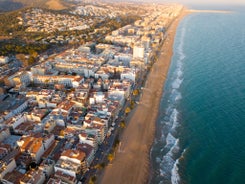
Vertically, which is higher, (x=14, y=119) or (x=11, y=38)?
(x=14, y=119)

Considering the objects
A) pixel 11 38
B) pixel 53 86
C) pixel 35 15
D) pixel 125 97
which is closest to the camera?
pixel 125 97

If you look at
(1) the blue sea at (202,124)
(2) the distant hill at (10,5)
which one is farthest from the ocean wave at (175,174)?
(2) the distant hill at (10,5)

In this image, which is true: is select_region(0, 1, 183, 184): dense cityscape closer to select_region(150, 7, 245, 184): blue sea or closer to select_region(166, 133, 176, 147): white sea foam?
select_region(150, 7, 245, 184): blue sea

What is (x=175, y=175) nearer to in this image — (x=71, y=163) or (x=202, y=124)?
(x=202, y=124)

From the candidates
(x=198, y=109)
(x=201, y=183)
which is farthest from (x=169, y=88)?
(x=201, y=183)

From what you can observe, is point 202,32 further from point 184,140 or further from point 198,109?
point 184,140

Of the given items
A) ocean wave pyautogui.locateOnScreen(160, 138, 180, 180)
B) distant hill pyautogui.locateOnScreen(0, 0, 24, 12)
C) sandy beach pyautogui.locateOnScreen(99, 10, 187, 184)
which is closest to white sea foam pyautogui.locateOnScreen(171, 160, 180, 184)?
ocean wave pyautogui.locateOnScreen(160, 138, 180, 180)

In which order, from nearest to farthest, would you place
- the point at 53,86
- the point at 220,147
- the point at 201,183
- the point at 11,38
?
the point at 201,183, the point at 220,147, the point at 53,86, the point at 11,38

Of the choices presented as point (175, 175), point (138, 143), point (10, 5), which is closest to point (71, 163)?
point (138, 143)

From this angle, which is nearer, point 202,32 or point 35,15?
point 202,32
